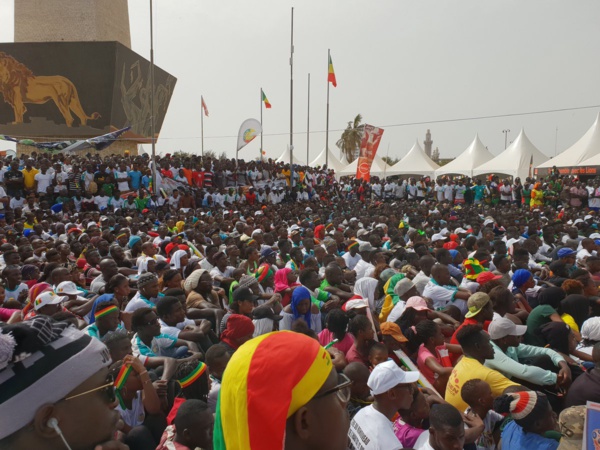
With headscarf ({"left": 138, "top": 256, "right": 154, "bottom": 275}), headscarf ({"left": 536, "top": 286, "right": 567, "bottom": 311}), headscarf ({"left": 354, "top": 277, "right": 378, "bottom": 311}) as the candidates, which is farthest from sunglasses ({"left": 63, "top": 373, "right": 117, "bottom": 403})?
headscarf ({"left": 138, "top": 256, "right": 154, "bottom": 275})

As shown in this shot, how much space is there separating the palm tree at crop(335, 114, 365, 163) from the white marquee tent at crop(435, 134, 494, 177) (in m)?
22.2

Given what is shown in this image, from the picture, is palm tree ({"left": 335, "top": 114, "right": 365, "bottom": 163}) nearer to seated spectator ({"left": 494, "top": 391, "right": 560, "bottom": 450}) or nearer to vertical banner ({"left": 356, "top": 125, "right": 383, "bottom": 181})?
vertical banner ({"left": 356, "top": 125, "right": 383, "bottom": 181})

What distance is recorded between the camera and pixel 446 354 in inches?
165

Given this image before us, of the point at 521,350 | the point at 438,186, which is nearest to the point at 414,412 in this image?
the point at 521,350

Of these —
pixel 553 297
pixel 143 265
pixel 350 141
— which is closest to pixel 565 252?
pixel 553 297

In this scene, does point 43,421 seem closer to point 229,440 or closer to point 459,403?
point 229,440

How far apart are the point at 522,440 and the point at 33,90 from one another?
1184 inches

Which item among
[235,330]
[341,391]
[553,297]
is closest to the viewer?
[341,391]

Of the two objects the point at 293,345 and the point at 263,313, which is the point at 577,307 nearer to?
the point at 263,313

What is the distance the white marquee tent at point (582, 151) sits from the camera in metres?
26.9

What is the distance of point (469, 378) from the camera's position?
348 centimetres

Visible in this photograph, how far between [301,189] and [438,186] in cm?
692

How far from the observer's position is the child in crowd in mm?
3199

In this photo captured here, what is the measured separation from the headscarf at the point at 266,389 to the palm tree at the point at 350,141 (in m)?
55.5
